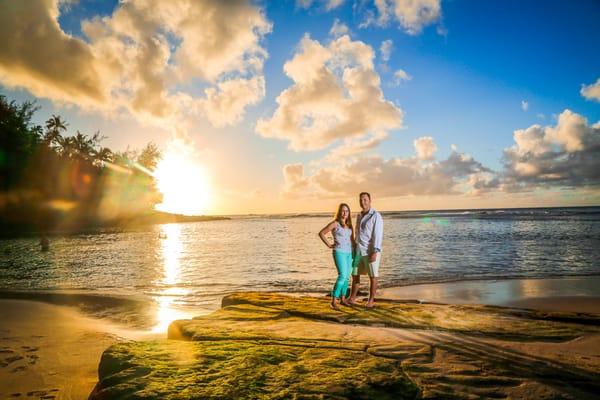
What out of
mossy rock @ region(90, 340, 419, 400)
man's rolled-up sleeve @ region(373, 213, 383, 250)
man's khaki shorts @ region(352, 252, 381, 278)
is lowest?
mossy rock @ region(90, 340, 419, 400)

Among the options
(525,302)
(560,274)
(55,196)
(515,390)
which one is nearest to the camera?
(515,390)

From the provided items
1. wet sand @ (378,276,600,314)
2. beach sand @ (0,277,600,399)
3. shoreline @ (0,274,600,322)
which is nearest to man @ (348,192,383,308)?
beach sand @ (0,277,600,399)

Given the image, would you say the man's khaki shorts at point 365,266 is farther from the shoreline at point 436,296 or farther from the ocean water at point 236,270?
the ocean water at point 236,270

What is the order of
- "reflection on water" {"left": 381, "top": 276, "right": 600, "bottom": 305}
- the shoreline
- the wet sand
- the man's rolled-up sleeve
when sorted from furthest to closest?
"reflection on water" {"left": 381, "top": 276, "right": 600, "bottom": 305}, the wet sand, the shoreline, the man's rolled-up sleeve

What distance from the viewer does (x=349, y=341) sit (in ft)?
14.0

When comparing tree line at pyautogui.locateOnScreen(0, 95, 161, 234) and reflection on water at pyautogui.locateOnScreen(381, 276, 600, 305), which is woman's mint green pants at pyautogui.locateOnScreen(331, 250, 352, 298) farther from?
tree line at pyautogui.locateOnScreen(0, 95, 161, 234)

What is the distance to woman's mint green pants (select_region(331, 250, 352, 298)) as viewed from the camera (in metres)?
6.42

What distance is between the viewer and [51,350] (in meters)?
5.21

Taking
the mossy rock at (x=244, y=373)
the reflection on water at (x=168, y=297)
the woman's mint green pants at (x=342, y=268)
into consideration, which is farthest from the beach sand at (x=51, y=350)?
the woman's mint green pants at (x=342, y=268)

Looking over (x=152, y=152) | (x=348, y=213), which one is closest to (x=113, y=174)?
(x=152, y=152)

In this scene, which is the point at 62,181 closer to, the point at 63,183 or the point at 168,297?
the point at 63,183

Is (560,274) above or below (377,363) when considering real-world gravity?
below

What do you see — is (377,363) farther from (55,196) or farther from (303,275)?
(55,196)

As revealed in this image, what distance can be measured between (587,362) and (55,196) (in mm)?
66337
